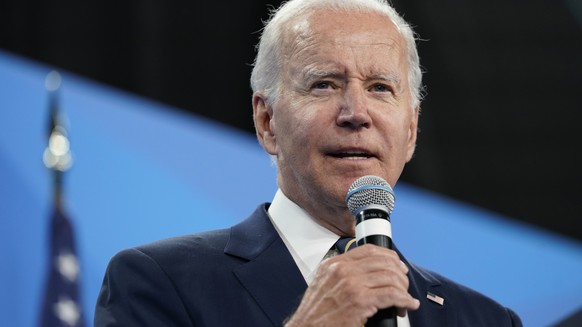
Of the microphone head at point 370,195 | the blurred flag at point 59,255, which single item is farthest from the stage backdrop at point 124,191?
the microphone head at point 370,195

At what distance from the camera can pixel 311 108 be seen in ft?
6.29

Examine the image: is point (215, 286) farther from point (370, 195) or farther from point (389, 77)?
point (389, 77)

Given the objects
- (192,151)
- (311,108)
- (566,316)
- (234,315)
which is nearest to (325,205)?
(311,108)

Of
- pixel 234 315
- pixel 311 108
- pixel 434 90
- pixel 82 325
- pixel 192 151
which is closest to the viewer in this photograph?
pixel 234 315

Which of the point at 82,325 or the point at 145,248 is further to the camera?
the point at 82,325

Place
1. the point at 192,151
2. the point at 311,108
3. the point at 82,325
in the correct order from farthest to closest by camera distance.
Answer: the point at 192,151 < the point at 82,325 < the point at 311,108

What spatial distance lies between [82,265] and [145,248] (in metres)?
1.38

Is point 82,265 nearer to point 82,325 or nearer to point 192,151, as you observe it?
point 82,325

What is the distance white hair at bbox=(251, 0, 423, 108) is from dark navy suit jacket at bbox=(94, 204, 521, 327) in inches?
14.4

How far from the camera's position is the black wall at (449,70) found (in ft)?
10.9

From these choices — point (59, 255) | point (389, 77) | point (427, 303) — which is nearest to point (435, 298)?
point (427, 303)

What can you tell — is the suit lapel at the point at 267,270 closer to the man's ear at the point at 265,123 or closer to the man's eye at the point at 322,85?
the man's ear at the point at 265,123

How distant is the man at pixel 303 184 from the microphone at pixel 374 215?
0.24 meters

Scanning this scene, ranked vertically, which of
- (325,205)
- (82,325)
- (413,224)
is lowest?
(82,325)
